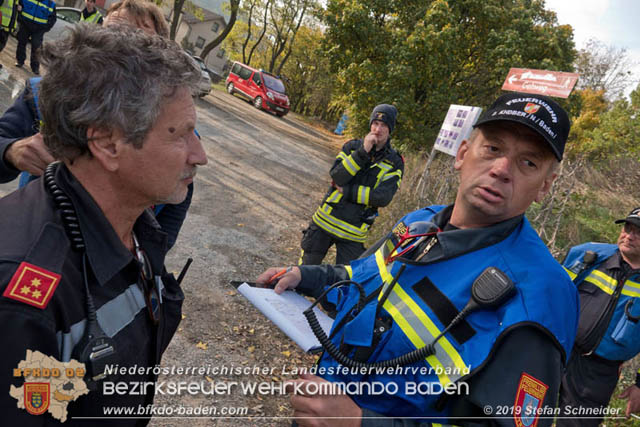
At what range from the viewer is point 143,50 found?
51.8 inches

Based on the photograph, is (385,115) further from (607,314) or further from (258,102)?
(258,102)

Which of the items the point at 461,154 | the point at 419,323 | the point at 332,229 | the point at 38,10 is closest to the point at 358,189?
the point at 332,229

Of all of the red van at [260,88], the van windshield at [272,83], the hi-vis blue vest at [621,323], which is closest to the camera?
the hi-vis blue vest at [621,323]

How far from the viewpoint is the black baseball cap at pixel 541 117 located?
4.85 ft

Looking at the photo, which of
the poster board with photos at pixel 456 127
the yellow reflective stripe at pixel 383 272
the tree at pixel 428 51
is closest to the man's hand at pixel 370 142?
the yellow reflective stripe at pixel 383 272

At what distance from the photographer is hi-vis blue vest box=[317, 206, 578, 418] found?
122cm

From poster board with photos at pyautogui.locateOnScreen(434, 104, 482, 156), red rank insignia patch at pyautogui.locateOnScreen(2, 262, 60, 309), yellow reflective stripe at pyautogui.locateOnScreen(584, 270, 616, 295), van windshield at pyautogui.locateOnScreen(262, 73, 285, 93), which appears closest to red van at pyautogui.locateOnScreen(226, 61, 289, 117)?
van windshield at pyautogui.locateOnScreen(262, 73, 285, 93)

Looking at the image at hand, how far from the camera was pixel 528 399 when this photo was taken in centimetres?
115

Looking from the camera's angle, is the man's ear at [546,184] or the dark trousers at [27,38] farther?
the dark trousers at [27,38]

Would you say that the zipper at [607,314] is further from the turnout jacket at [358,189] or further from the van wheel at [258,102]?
the van wheel at [258,102]

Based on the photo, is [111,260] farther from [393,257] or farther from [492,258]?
[492,258]

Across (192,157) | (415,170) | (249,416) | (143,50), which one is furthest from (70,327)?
(415,170)

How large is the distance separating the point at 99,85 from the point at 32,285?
64 centimetres

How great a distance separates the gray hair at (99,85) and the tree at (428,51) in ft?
39.7
